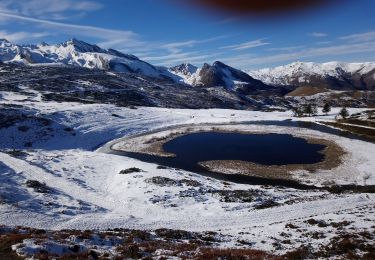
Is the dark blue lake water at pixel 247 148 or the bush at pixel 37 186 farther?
the dark blue lake water at pixel 247 148

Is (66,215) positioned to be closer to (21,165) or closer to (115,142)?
(21,165)

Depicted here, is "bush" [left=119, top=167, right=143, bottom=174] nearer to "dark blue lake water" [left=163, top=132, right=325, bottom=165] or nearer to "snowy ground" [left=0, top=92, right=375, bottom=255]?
"snowy ground" [left=0, top=92, right=375, bottom=255]

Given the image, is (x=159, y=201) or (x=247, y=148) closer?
(x=159, y=201)

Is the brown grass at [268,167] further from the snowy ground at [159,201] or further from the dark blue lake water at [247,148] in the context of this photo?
the snowy ground at [159,201]

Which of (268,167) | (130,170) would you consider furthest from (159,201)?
(268,167)

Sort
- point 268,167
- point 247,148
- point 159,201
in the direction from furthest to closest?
point 247,148 → point 268,167 → point 159,201

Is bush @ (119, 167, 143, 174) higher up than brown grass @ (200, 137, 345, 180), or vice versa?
bush @ (119, 167, 143, 174)

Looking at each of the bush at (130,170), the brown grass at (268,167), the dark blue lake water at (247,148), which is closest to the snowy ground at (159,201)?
the bush at (130,170)

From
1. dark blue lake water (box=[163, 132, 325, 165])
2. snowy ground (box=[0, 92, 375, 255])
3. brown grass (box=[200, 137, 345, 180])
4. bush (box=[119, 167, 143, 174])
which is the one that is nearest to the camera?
snowy ground (box=[0, 92, 375, 255])

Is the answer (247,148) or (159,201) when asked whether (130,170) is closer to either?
(159,201)

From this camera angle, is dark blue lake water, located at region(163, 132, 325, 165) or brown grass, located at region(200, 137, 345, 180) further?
dark blue lake water, located at region(163, 132, 325, 165)

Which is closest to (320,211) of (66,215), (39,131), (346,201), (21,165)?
(346,201)

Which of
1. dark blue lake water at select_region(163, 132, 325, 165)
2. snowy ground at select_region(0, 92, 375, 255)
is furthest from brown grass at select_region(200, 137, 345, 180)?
snowy ground at select_region(0, 92, 375, 255)

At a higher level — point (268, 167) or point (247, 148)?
point (247, 148)
